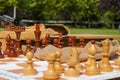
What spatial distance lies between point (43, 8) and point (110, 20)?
6.54 meters

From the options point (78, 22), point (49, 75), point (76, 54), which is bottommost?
point (49, 75)

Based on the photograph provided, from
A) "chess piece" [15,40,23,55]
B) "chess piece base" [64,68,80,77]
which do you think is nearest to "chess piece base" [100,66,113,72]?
"chess piece base" [64,68,80,77]

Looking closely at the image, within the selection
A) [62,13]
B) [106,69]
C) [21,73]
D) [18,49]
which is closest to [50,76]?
[21,73]

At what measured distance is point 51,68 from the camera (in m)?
1.76

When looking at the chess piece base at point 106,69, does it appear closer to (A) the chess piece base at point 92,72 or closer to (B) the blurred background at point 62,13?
(A) the chess piece base at point 92,72

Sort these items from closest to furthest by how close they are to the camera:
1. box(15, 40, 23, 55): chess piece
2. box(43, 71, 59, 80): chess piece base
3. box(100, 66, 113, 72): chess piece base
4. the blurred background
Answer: box(43, 71, 59, 80): chess piece base → box(100, 66, 113, 72): chess piece base → box(15, 40, 23, 55): chess piece → the blurred background

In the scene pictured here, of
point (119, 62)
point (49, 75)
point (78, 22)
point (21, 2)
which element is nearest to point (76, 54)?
point (49, 75)

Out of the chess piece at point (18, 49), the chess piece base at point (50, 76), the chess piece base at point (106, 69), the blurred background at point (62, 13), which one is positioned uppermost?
the blurred background at point (62, 13)

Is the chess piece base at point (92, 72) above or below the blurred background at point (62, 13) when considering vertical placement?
below

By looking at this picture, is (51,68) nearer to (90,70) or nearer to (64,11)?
(90,70)

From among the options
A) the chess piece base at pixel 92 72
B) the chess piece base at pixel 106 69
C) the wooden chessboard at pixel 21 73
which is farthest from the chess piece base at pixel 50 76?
the chess piece base at pixel 106 69

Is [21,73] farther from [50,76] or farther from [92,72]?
[92,72]

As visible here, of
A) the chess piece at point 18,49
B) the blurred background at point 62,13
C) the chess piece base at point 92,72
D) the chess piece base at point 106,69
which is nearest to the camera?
the chess piece base at point 92,72

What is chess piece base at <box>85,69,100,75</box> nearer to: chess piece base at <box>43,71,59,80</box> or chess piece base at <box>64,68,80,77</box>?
chess piece base at <box>64,68,80,77</box>
